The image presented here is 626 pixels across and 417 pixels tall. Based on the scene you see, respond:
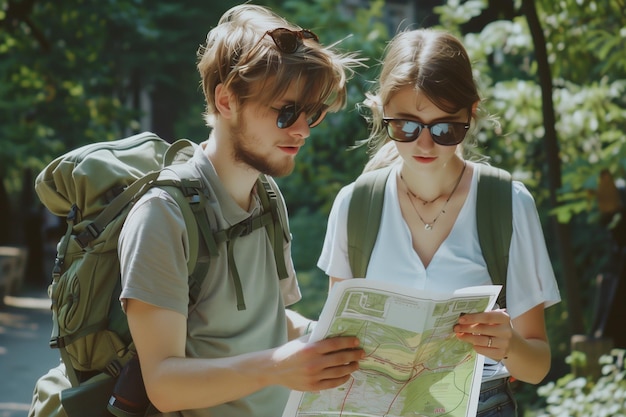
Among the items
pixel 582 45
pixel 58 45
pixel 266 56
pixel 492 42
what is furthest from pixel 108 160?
pixel 58 45

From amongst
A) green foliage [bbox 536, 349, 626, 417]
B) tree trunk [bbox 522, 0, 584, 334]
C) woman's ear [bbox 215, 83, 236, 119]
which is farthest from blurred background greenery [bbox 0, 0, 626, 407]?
woman's ear [bbox 215, 83, 236, 119]

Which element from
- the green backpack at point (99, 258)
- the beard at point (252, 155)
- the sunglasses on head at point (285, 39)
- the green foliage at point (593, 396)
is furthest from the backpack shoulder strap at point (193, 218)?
the green foliage at point (593, 396)

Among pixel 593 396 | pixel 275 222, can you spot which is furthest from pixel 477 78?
pixel 275 222

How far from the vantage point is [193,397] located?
93.7 inches

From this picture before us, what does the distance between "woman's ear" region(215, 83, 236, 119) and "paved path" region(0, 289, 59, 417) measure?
5.82 metres

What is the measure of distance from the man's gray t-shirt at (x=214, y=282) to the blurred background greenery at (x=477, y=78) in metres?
1.34

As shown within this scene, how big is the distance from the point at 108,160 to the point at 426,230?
1048 mm

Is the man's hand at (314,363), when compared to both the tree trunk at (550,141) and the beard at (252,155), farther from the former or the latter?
the tree trunk at (550,141)

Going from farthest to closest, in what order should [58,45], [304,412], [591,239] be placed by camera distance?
1. [58,45]
2. [591,239]
3. [304,412]

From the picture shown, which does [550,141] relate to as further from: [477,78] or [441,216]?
[441,216]

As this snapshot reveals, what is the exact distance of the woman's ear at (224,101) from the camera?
271 centimetres

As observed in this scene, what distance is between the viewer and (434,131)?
3.04m

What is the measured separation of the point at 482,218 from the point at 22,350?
944cm

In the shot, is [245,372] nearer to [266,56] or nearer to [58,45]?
[266,56]
